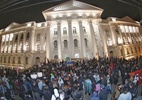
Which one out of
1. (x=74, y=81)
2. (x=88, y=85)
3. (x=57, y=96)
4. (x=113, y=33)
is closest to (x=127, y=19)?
(x=113, y=33)

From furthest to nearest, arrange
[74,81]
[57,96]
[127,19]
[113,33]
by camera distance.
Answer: [113,33] < [127,19] < [74,81] < [57,96]

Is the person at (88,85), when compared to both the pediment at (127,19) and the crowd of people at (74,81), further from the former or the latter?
the pediment at (127,19)

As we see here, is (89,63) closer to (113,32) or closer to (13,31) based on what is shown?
Result: (113,32)

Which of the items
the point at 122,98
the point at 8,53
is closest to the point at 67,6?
the point at 8,53

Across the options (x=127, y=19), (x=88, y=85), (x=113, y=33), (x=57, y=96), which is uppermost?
(x=127, y=19)

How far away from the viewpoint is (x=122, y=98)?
21.8ft

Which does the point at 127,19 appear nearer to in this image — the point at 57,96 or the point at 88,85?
the point at 88,85

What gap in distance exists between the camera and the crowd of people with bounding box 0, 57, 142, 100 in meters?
8.11

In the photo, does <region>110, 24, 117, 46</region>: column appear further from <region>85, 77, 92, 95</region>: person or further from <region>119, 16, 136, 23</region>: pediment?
<region>85, 77, 92, 95</region>: person

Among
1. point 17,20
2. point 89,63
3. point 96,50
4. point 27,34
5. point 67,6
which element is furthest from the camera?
point 67,6

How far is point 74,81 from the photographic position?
1124 cm

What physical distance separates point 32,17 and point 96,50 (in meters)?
8.34

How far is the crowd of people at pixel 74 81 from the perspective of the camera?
26.6ft

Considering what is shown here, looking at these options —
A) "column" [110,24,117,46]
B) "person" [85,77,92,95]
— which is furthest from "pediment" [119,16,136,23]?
"person" [85,77,92,95]
